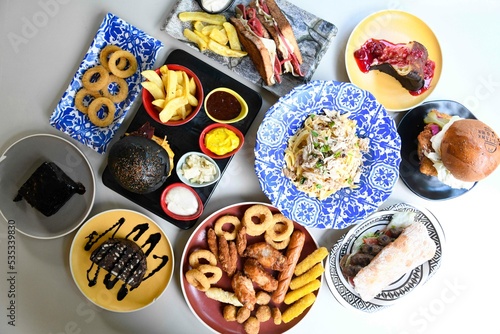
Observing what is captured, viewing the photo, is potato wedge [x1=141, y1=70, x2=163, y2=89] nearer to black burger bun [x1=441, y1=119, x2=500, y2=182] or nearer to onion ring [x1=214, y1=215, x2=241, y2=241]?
onion ring [x1=214, y1=215, x2=241, y2=241]

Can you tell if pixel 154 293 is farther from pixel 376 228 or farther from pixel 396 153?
pixel 396 153

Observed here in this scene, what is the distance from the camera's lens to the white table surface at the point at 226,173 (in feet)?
7.95

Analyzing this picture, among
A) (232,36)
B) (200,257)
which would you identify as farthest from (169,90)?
(200,257)

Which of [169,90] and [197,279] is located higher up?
[169,90]

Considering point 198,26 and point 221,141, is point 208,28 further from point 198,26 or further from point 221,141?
point 221,141

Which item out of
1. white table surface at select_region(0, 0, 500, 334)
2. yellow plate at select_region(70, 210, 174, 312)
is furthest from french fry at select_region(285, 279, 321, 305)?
yellow plate at select_region(70, 210, 174, 312)

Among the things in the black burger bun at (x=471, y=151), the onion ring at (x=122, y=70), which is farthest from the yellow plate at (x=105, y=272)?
the black burger bun at (x=471, y=151)

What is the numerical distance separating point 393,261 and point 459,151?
67 cm

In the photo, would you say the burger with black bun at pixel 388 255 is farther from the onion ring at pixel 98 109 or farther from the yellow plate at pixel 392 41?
the onion ring at pixel 98 109

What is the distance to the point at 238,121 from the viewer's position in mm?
2289

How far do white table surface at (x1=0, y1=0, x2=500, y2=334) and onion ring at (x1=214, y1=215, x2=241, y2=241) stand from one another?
0.13 m

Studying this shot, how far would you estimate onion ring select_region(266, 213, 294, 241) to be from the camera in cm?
234

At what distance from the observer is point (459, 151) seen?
2064mm

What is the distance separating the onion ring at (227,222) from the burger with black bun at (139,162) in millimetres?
405
